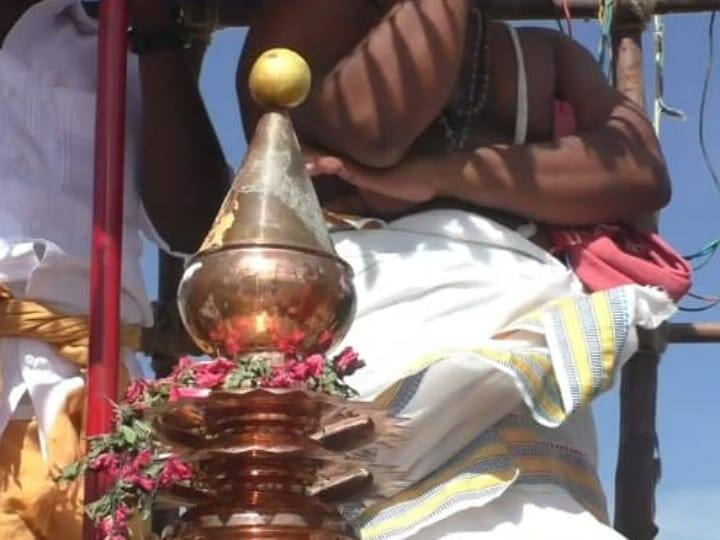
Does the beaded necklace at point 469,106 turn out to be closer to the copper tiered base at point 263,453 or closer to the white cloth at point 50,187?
the white cloth at point 50,187

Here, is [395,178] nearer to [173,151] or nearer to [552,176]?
[552,176]

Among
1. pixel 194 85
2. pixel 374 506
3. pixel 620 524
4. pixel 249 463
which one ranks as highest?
pixel 194 85

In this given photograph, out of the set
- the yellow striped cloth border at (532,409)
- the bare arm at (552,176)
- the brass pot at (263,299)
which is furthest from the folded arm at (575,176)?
the brass pot at (263,299)

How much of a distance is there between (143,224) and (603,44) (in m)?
0.77

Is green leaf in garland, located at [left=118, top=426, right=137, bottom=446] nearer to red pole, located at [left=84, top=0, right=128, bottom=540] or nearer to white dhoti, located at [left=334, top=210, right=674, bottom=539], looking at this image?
red pole, located at [left=84, top=0, right=128, bottom=540]

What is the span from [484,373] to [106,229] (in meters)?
0.48

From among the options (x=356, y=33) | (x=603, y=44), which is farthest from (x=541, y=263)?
(x=603, y=44)

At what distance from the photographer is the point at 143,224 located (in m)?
2.33

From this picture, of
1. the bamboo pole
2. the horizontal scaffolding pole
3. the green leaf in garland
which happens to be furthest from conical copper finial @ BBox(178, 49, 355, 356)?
the bamboo pole

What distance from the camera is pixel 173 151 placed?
231 centimetres

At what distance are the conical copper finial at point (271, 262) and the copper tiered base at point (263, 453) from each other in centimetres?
8

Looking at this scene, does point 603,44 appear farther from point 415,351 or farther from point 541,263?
point 415,351

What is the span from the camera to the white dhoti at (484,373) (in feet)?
6.19

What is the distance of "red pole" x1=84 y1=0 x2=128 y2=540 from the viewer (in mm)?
1846
